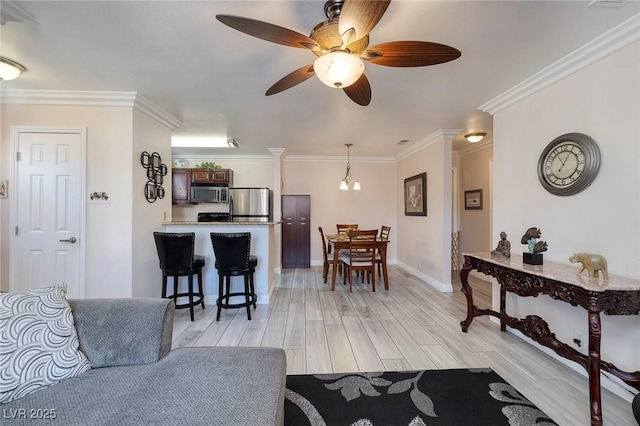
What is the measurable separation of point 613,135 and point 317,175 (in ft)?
15.4

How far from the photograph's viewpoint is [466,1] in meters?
1.53

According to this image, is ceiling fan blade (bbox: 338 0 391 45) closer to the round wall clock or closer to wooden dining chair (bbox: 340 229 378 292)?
the round wall clock

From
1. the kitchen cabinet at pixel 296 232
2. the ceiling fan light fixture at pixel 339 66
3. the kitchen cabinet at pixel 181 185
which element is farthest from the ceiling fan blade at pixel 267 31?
the kitchen cabinet at pixel 181 185

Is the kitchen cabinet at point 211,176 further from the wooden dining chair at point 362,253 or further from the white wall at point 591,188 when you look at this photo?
the white wall at point 591,188

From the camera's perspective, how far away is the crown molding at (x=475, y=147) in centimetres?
468

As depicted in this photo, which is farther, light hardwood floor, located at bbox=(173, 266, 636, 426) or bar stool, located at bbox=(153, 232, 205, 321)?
bar stool, located at bbox=(153, 232, 205, 321)

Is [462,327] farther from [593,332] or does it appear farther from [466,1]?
[466,1]

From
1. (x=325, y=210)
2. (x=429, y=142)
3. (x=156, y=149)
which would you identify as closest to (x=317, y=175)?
(x=325, y=210)

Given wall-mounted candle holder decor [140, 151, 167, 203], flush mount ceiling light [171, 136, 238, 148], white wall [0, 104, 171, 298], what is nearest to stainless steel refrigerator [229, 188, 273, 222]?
flush mount ceiling light [171, 136, 238, 148]

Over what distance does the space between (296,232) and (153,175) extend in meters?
3.06

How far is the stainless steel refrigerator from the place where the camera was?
5.16m

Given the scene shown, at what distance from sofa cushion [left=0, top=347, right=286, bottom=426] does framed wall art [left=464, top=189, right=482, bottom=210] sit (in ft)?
16.1

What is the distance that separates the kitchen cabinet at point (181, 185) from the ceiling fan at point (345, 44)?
4.91 metres

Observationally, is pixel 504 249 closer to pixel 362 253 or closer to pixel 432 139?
pixel 362 253
